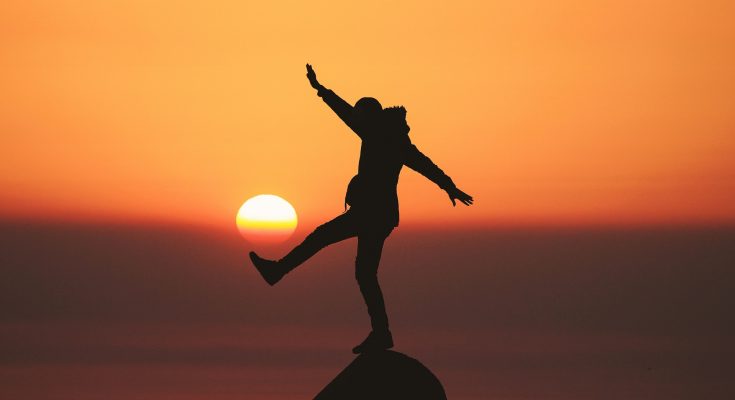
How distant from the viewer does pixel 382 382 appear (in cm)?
2092

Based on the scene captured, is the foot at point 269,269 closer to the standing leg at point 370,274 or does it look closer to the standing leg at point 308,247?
the standing leg at point 308,247

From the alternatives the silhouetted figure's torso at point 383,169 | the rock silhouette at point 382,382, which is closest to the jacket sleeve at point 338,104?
the silhouetted figure's torso at point 383,169

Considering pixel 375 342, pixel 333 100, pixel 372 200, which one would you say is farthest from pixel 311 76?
pixel 375 342

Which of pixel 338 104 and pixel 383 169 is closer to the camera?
pixel 338 104

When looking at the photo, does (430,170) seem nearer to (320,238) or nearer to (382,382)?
(320,238)

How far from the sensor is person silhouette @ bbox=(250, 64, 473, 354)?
20.0 m

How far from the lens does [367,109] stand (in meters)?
19.9

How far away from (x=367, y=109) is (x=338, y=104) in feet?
1.88

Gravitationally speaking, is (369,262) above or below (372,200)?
below

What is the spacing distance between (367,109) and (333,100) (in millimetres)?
641

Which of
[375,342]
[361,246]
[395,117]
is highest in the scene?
[395,117]

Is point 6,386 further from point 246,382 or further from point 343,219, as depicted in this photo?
point 343,219

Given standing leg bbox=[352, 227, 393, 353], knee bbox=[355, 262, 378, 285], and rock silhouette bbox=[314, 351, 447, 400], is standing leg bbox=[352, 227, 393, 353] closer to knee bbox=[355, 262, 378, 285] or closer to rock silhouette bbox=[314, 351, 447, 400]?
knee bbox=[355, 262, 378, 285]

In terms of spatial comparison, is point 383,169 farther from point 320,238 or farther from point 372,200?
point 320,238
